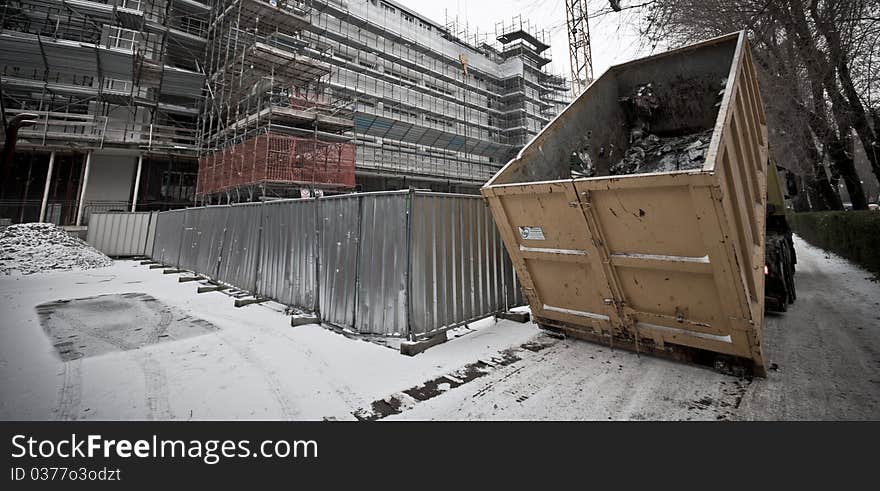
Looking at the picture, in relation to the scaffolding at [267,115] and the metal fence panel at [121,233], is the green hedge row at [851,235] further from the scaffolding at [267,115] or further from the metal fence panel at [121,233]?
the metal fence panel at [121,233]

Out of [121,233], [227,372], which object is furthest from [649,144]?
[121,233]

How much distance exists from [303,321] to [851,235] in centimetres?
1283

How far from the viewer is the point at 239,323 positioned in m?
4.72

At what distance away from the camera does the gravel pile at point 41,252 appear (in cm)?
903

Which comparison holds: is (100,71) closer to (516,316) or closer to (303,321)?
(303,321)

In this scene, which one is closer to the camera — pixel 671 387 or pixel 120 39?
pixel 671 387

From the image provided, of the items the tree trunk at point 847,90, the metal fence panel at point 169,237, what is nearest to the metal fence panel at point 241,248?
the metal fence panel at point 169,237

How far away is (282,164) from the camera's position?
13.7 meters

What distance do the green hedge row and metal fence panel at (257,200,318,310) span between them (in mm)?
10527

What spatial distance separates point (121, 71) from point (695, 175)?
85.8 ft

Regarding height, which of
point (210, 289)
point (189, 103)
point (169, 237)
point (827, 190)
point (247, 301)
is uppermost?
point (189, 103)

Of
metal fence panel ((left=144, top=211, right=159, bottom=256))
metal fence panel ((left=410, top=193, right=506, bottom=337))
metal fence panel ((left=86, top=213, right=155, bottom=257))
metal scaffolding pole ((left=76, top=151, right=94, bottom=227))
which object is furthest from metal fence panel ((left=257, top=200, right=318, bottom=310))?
metal scaffolding pole ((left=76, top=151, right=94, bottom=227))
